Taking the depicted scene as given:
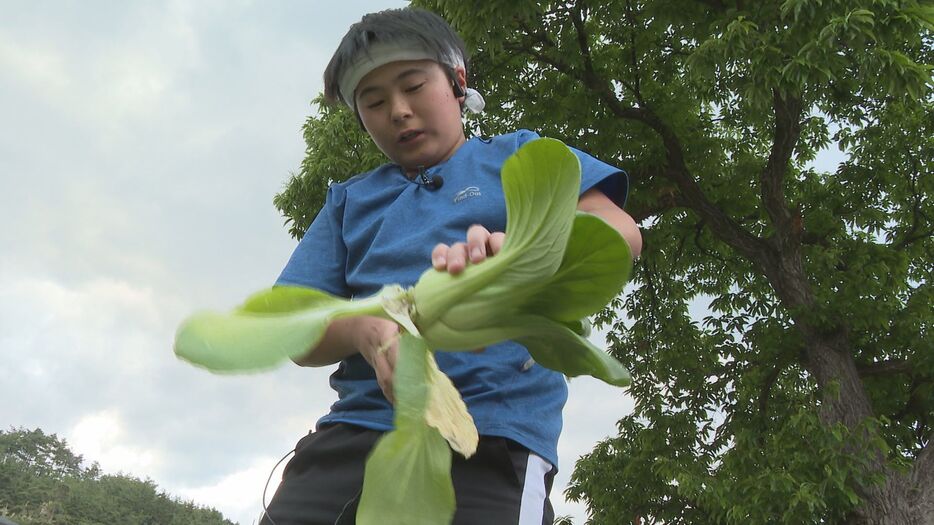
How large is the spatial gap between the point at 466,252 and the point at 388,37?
1.39 ft

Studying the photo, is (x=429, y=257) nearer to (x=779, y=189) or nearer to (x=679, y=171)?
(x=679, y=171)

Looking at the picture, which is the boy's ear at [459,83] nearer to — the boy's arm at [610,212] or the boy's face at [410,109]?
the boy's face at [410,109]

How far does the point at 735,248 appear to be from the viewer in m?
4.95

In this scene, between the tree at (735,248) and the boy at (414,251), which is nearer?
the boy at (414,251)

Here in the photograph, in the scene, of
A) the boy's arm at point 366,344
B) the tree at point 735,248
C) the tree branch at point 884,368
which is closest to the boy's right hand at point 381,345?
the boy's arm at point 366,344

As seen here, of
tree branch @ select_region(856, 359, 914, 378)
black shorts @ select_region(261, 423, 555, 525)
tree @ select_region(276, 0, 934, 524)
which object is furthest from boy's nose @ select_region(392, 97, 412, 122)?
tree branch @ select_region(856, 359, 914, 378)

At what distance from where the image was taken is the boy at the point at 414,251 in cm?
72

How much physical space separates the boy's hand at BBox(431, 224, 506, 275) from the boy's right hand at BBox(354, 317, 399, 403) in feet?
0.23

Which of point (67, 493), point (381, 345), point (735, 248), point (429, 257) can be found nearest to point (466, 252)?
point (381, 345)

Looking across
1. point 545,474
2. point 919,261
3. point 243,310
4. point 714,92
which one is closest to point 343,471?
point 545,474

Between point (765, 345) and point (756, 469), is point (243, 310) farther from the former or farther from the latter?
point (765, 345)

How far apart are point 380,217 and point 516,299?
1.36 feet

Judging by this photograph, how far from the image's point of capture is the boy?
725 mm

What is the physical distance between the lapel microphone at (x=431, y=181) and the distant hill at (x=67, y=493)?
23845 millimetres
